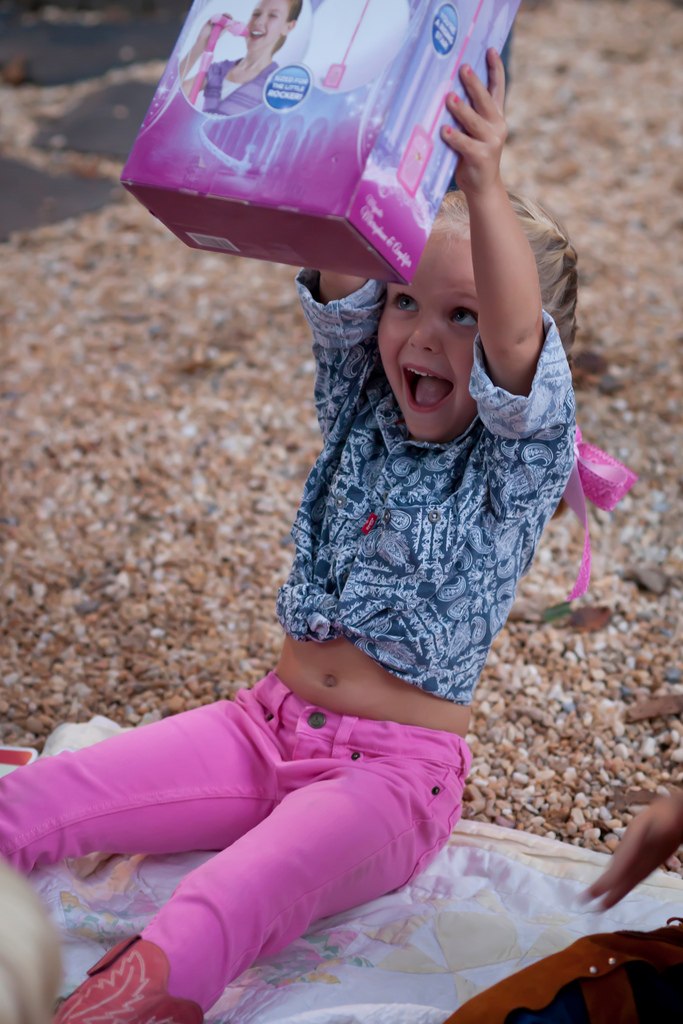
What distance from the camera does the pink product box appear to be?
3.19 feet

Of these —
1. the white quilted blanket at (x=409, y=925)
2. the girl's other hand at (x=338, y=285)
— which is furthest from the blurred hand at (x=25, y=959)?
the girl's other hand at (x=338, y=285)

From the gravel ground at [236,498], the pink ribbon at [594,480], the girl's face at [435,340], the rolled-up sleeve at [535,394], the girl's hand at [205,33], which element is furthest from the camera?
the gravel ground at [236,498]

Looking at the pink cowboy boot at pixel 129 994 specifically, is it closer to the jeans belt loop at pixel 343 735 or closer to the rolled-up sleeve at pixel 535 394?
the jeans belt loop at pixel 343 735

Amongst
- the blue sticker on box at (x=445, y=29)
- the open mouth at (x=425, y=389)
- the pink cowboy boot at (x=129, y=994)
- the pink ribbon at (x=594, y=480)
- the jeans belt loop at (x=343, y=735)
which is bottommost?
the pink cowboy boot at (x=129, y=994)

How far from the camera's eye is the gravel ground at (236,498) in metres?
1.88

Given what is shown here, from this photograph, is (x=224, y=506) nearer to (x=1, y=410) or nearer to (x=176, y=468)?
(x=176, y=468)

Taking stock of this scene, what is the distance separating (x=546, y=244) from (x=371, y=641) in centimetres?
64

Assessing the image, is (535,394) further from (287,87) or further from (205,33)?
→ (205,33)

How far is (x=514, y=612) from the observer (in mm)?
2150

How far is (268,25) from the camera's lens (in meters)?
1.06

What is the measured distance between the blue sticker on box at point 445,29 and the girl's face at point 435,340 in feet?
1.14

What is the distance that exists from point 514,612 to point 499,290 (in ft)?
3.67

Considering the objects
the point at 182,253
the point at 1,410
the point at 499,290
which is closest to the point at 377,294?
the point at 499,290

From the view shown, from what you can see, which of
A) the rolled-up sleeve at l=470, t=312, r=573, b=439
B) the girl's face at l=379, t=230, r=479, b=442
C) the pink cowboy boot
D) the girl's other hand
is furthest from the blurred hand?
the girl's other hand
